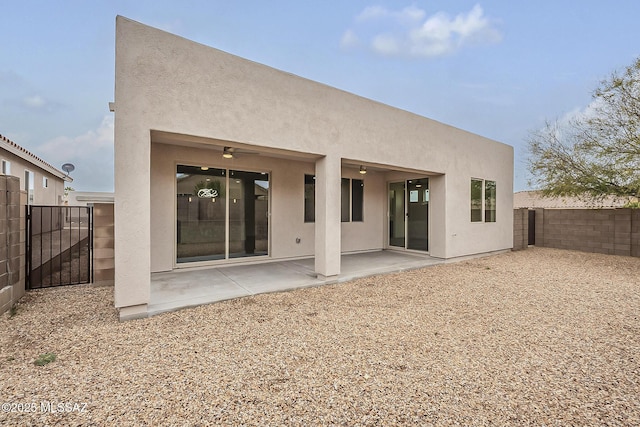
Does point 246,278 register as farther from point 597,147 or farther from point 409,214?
point 597,147

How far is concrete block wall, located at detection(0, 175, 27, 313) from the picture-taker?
4.14 metres

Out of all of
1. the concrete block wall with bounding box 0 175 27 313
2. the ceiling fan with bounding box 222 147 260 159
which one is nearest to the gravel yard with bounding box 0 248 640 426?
the concrete block wall with bounding box 0 175 27 313

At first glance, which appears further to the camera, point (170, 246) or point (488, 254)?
point (488, 254)

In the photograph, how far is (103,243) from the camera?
211 inches

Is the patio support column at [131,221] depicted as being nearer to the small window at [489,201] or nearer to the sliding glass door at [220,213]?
the sliding glass door at [220,213]

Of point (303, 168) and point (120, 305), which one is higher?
point (303, 168)

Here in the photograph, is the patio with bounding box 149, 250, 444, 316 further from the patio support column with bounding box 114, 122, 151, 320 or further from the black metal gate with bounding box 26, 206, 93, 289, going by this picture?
the black metal gate with bounding box 26, 206, 93, 289

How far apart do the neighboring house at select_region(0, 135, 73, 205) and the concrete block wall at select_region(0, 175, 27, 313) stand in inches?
205

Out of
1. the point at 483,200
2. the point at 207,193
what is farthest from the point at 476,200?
the point at 207,193

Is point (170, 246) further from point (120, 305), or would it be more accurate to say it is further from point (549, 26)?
point (549, 26)

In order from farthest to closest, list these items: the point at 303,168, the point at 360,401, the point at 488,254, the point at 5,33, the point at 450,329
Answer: the point at 5,33
the point at 488,254
the point at 303,168
the point at 450,329
the point at 360,401

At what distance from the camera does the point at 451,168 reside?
841cm

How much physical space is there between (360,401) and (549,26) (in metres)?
15.8

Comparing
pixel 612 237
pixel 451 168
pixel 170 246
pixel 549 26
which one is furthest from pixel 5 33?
pixel 612 237
